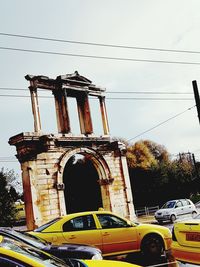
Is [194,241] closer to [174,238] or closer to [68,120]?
[174,238]

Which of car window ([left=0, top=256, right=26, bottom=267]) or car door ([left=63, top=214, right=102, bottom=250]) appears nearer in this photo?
car window ([left=0, top=256, right=26, bottom=267])

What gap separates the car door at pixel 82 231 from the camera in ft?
28.6

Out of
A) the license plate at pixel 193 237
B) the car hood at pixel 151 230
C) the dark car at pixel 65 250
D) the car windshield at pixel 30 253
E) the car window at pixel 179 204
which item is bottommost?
the car window at pixel 179 204

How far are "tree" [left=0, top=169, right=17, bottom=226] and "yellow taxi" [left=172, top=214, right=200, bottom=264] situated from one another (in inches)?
638

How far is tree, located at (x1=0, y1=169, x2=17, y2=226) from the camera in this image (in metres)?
21.4

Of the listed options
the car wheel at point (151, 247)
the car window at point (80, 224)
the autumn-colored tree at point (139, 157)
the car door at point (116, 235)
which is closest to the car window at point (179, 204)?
the autumn-colored tree at point (139, 157)

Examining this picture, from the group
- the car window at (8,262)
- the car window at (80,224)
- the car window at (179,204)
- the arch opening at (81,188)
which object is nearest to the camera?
the car window at (8,262)

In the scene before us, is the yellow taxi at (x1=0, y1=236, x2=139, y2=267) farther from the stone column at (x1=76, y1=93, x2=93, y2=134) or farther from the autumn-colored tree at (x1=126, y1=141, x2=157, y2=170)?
the autumn-colored tree at (x1=126, y1=141, x2=157, y2=170)

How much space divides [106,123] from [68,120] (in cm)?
367

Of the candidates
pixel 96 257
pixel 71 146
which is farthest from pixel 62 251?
pixel 71 146

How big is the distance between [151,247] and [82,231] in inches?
84.2

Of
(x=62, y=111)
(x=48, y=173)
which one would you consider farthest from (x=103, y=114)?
(x=48, y=173)

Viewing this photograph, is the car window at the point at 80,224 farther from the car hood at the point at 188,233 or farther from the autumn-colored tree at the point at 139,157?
the autumn-colored tree at the point at 139,157

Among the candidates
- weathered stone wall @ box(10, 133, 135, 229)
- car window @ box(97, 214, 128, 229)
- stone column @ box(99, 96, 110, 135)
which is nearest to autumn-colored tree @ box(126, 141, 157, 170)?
stone column @ box(99, 96, 110, 135)
